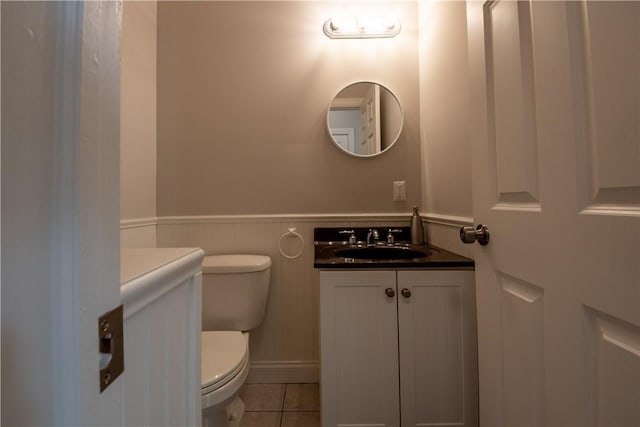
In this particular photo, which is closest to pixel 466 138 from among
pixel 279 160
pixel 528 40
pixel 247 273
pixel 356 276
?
pixel 528 40

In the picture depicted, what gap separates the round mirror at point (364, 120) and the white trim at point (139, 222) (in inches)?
45.5

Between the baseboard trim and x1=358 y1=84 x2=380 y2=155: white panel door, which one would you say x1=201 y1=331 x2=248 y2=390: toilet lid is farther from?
x1=358 y1=84 x2=380 y2=155: white panel door

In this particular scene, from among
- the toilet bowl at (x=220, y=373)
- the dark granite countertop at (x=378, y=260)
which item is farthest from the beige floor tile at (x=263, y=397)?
the dark granite countertop at (x=378, y=260)

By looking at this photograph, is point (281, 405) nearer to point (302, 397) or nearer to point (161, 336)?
point (302, 397)

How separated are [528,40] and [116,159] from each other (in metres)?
0.83

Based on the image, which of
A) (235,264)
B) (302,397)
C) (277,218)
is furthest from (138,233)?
(302,397)

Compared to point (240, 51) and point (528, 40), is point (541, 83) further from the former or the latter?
point (240, 51)

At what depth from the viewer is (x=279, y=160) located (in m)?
1.75

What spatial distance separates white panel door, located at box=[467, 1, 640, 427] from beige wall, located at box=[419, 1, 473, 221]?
1.46 feet

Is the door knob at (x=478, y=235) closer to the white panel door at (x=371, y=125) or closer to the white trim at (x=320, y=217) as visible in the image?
the white trim at (x=320, y=217)

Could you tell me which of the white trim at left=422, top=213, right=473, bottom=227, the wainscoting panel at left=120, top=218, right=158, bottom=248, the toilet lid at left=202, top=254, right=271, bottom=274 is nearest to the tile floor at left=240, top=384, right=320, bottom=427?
the toilet lid at left=202, top=254, right=271, bottom=274

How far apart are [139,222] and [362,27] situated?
1657 mm

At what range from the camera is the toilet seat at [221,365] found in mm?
954

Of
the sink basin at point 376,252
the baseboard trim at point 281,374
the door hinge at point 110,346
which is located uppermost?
the door hinge at point 110,346
